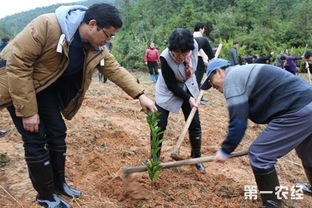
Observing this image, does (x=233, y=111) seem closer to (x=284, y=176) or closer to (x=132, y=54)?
(x=284, y=176)

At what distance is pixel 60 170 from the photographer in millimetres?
3180

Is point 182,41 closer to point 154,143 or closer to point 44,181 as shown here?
point 154,143

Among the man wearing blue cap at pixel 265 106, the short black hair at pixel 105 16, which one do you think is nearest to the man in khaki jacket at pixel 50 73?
the short black hair at pixel 105 16

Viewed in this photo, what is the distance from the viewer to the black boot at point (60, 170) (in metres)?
3.05

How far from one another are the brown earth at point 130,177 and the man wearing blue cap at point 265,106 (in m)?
0.79

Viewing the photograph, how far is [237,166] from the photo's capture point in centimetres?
483

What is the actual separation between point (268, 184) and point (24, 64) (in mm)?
2174

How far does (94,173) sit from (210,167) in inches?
60.1

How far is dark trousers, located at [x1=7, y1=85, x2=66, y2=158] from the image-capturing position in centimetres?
275

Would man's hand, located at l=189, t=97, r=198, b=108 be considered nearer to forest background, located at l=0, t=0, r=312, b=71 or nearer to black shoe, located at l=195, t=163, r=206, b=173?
black shoe, located at l=195, t=163, r=206, b=173

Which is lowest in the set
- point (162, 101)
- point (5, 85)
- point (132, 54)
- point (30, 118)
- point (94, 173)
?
point (132, 54)

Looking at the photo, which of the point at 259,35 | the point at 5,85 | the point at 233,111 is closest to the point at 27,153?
the point at 5,85

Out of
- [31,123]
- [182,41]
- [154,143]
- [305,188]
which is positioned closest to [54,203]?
[31,123]

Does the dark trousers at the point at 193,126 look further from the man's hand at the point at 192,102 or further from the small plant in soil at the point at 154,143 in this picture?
the small plant in soil at the point at 154,143
